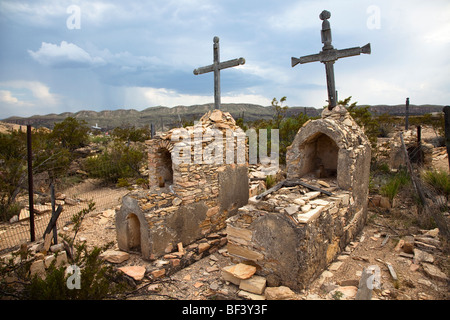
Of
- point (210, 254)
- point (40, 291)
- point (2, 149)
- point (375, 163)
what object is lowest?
point (210, 254)

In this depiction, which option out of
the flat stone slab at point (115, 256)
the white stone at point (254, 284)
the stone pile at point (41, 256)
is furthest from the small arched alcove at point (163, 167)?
the white stone at point (254, 284)

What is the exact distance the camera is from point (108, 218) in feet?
27.1

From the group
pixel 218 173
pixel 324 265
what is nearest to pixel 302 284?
pixel 324 265

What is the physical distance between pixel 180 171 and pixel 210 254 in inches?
78.2

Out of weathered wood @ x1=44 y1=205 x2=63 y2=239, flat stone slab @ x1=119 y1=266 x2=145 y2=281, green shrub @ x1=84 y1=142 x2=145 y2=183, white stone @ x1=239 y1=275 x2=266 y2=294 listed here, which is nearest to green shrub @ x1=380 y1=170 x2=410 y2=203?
white stone @ x1=239 y1=275 x2=266 y2=294

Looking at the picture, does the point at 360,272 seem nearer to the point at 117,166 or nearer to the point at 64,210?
the point at 64,210

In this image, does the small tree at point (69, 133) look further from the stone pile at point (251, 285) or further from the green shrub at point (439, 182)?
the green shrub at point (439, 182)

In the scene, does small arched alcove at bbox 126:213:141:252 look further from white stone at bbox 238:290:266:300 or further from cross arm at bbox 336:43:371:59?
cross arm at bbox 336:43:371:59

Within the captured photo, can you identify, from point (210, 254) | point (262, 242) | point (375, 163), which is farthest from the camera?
point (375, 163)

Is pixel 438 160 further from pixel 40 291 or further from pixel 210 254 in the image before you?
pixel 40 291

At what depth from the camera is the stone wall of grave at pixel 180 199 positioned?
17.4ft

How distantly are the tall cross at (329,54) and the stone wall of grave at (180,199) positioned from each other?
97.0 inches

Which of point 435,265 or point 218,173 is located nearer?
point 435,265

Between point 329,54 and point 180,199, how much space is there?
475cm
